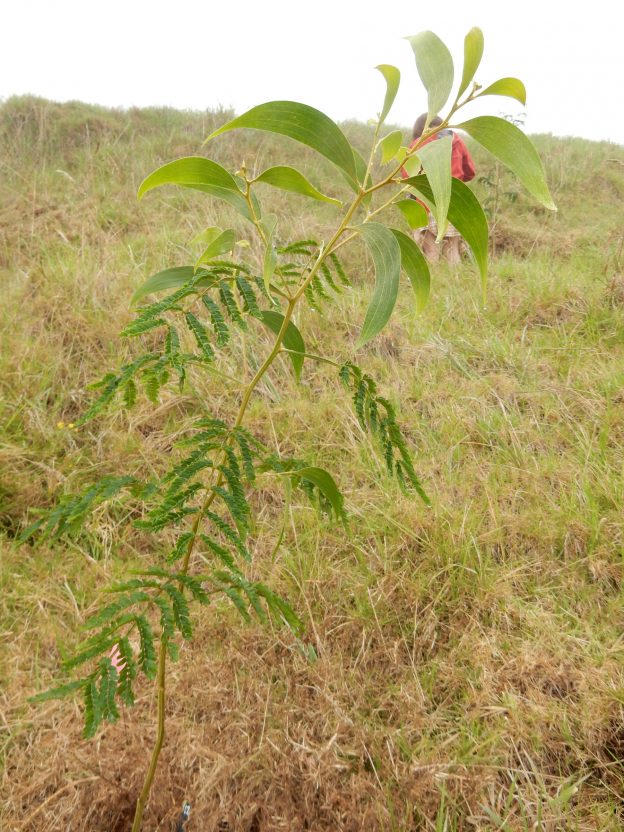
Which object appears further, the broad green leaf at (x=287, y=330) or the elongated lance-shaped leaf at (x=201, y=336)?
the broad green leaf at (x=287, y=330)

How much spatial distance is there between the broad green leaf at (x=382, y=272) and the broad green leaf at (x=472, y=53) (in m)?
0.18

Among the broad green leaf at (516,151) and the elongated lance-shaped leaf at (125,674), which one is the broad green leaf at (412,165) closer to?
the broad green leaf at (516,151)

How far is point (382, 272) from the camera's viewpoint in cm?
73

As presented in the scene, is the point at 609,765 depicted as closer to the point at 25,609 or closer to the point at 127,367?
the point at 127,367

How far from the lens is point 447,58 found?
0.69 metres

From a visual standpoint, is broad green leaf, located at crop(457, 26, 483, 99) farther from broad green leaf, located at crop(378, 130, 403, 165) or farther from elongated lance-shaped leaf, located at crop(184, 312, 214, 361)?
elongated lance-shaped leaf, located at crop(184, 312, 214, 361)

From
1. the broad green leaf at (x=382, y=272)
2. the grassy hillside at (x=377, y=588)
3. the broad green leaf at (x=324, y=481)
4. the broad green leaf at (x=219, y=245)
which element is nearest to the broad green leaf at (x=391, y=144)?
the broad green leaf at (x=382, y=272)

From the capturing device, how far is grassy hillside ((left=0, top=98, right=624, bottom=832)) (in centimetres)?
118

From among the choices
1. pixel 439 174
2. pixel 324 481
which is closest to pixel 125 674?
pixel 324 481

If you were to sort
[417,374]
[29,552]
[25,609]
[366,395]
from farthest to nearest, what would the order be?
[417,374], [29,552], [25,609], [366,395]

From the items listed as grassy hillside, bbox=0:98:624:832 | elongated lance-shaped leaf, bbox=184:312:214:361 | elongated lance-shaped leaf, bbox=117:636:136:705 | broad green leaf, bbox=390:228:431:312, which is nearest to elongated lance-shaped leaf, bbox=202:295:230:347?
elongated lance-shaped leaf, bbox=184:312:214:361

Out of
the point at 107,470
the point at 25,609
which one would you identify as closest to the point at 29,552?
the point at 25,609

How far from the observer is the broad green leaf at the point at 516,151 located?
0.67 meters

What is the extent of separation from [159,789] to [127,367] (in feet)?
2.87
